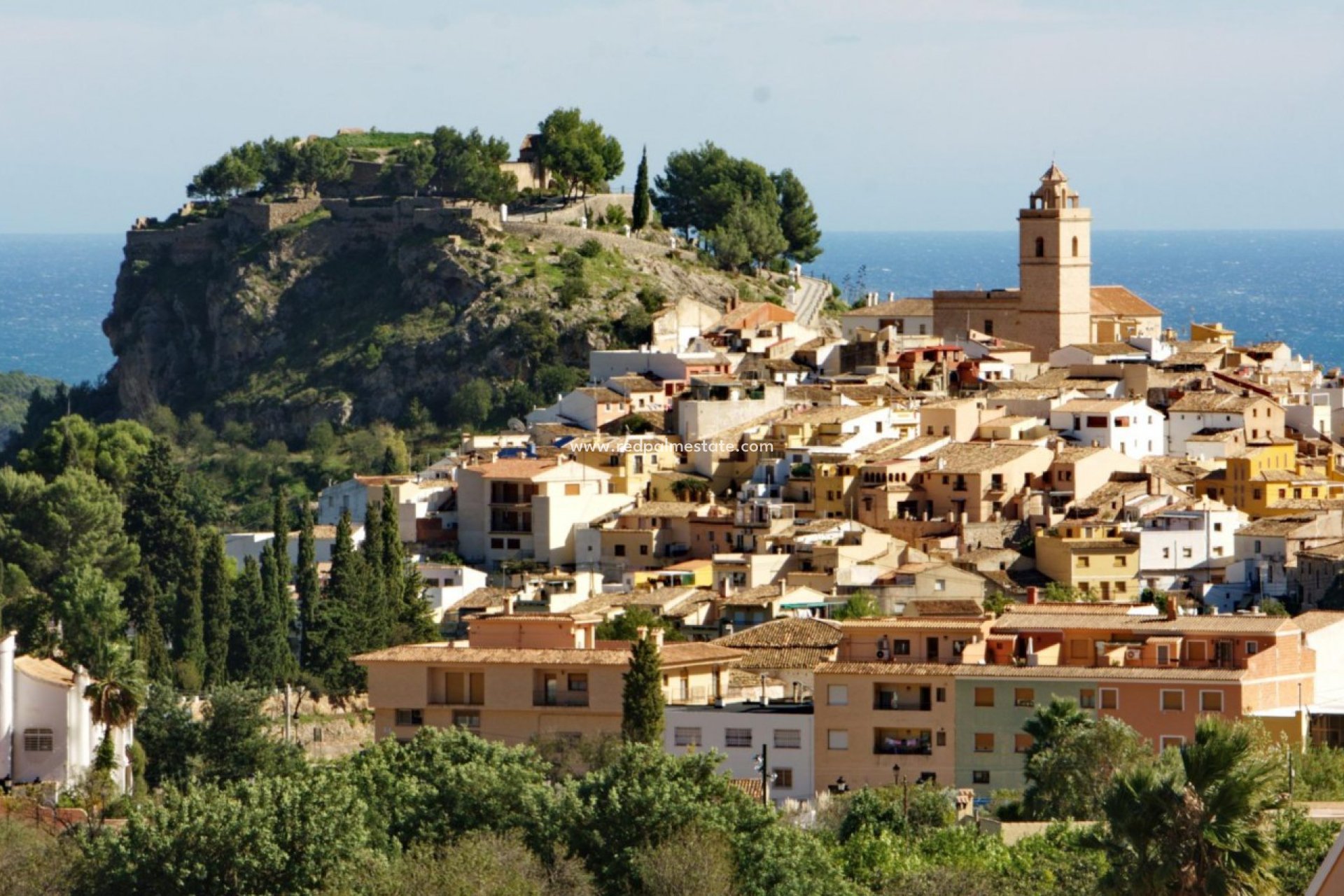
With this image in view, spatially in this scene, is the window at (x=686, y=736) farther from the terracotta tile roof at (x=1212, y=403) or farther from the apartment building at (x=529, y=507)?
the terracotta tile roof at (x=1212, y=403)

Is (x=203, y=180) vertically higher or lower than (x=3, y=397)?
higher

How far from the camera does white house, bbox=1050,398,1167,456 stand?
67188 millimetres

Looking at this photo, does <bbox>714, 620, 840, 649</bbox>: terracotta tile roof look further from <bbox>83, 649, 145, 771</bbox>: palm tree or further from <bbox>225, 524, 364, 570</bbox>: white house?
<bbox>225, 524, 364, 570</bbox>: white house

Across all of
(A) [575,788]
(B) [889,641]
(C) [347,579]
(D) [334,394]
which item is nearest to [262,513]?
(D) [334,394]

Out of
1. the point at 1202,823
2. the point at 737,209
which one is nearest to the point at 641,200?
the point at 737,209

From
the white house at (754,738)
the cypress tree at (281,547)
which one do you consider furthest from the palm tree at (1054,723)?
the cypress tree at (281,547)

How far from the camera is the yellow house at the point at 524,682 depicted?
153 feet

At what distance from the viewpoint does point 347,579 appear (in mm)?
59156

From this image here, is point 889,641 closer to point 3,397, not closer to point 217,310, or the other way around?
point 217,310

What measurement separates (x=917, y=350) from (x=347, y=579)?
67.7 feet

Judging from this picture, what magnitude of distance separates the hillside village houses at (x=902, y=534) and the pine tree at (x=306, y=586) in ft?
5.91

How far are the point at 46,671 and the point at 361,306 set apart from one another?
4564 centimetres

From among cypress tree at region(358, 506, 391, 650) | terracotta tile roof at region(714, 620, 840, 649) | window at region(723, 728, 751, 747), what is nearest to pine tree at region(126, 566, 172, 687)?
cypress tree at region(358, 506, 391, 650)

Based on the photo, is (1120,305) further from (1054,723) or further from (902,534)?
(1054,723)
